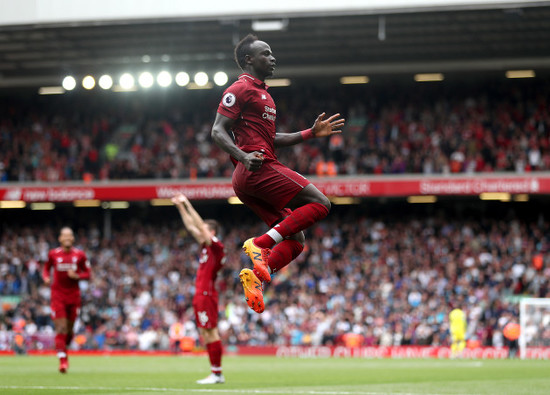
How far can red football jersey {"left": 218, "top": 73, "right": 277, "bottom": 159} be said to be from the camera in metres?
7.74

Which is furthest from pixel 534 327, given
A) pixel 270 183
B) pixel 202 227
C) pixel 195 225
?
pixel 270 183

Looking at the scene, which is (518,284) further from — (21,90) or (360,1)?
(21,90)

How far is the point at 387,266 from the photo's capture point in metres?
30.1

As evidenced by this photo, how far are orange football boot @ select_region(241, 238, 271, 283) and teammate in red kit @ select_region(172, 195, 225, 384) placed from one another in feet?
15.0

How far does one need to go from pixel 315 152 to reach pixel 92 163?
921 cm

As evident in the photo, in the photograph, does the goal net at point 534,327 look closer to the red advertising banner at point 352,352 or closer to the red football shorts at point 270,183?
the red advertising banner at point 352,352

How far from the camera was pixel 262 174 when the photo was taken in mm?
7797

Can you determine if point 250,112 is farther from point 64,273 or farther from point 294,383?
Answer: point 64,273

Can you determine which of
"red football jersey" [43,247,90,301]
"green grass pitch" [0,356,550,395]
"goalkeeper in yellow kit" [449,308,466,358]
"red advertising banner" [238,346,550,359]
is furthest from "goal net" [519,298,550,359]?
"red football jersey" [43,247,90,301]

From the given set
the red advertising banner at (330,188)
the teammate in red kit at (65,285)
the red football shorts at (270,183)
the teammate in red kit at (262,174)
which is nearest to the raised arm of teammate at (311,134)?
the teammate in red kit at (262,174)

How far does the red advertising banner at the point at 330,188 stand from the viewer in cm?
2933

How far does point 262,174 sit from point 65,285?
8606 millimetres

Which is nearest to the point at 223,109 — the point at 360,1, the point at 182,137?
the point at 360,1

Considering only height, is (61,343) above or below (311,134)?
below
